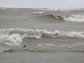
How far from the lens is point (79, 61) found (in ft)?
21.8

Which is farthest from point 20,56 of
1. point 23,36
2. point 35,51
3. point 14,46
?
point 23,36

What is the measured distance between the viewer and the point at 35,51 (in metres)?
7.80

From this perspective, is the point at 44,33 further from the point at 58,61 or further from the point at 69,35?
the point at 58,61

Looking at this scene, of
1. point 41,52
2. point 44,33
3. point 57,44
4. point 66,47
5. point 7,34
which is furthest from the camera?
point 44,33

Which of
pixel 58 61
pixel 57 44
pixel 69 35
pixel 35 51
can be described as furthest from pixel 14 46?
pixel 69 35

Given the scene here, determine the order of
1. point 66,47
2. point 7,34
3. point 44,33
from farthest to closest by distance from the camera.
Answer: point 44,33 → point 7,34 → point 66,47

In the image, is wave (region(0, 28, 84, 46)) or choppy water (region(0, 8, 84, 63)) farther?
wave (region(0, 28, 84, 46))

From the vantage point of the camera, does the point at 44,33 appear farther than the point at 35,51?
Yes

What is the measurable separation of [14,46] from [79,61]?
2819 millimetres

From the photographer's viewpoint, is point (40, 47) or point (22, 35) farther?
point (22, 35)

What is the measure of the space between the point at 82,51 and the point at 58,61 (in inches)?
58.6

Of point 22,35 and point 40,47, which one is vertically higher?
point 22,35

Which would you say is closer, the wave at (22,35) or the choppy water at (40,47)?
the choppy water at (40,47)

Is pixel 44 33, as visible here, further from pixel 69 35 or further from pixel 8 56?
pixel 8 56
